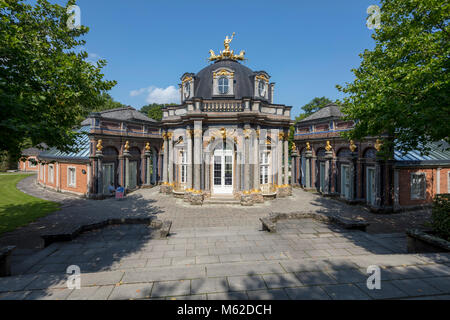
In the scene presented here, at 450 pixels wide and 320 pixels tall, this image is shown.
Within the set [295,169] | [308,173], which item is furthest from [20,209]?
[295,169]

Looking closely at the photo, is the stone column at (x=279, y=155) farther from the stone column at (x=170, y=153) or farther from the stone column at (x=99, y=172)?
the stone column at (x=99, y=172)

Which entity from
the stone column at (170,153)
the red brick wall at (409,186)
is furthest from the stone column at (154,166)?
Answer: the red brick wall at (409,186)

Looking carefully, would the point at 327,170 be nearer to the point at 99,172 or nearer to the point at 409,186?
the point at 409,186

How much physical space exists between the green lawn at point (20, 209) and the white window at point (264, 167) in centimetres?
1497

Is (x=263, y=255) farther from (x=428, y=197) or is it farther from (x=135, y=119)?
(x=135, y=119)

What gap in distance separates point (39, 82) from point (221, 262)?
849 centimetres

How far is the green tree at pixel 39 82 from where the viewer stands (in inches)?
222

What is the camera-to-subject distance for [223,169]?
16094 millimetres

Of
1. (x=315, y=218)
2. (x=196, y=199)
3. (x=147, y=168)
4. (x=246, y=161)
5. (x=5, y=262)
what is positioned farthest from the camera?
(x=147, y=168)

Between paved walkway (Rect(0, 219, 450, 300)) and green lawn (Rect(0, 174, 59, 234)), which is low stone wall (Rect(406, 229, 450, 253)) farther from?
green lawn (Rect(0, 174, 59, 234))

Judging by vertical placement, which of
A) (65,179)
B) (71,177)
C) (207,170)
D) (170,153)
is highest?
(170,153)

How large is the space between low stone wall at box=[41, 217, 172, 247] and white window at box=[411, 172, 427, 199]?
16.5m

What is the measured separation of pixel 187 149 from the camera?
658 inches
